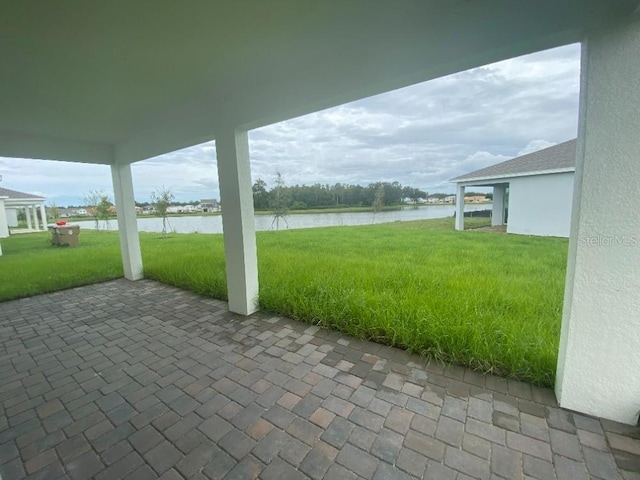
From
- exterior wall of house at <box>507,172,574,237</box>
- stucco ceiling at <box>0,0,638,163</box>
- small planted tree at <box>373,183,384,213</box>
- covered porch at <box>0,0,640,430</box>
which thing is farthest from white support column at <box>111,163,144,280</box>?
small planted tree at <box>373,183,384,213</box>

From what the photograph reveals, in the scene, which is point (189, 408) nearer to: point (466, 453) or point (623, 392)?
point (466, 453)

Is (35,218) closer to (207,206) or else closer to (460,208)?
(207,206)

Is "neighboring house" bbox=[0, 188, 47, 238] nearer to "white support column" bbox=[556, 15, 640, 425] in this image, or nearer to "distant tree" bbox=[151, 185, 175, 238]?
"distant tree" bbox=[151, 185, 175, 238]

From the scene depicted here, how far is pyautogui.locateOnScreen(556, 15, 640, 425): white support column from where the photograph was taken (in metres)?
1.32

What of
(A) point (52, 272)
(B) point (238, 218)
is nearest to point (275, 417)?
(B) point (238, 218)

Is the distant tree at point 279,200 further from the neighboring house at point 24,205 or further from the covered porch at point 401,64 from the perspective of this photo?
the neighboring house at point 24,205

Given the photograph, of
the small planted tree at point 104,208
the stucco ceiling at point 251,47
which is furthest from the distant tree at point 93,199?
the stucco ceiling at point 251,47

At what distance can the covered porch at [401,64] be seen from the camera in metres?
1.35

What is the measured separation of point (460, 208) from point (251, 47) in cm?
1248

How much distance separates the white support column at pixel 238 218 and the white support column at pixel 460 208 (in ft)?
36.6

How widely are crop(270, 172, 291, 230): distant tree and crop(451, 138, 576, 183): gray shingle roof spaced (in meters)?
9.27

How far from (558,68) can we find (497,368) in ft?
10.7

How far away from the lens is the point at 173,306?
3672 mm

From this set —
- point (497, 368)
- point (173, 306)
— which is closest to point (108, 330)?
point (173, 306)
